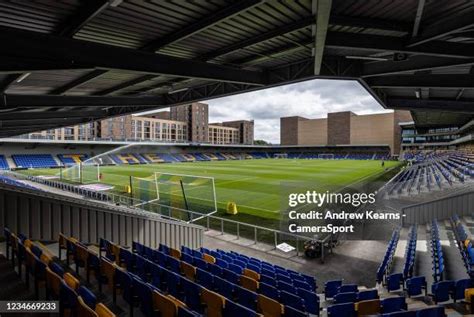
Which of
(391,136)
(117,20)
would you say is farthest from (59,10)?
(391,136)

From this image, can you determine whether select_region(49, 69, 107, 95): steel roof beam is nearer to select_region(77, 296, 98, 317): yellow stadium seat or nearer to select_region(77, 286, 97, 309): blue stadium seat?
select_region(77, 286, 97, 309): blue stadium seat

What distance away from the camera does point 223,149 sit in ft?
278

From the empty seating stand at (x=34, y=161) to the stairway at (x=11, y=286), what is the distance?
47792mm

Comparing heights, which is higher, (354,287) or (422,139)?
(422,139)

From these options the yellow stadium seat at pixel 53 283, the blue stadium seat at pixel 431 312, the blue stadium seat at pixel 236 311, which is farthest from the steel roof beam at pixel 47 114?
the blue stadium seat at pixel 431 312

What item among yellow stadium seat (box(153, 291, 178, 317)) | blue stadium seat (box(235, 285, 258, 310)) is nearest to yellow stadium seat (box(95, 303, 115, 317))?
yellow stadium seat (box(153, 291, 178, 317))

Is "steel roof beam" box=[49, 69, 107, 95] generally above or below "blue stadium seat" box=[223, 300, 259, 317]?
above

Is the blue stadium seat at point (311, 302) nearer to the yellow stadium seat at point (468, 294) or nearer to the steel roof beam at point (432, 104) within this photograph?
the yellow stadium seat at point (468, 294)

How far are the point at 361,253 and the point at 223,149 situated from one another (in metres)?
75.3

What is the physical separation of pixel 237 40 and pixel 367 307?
20.1 feet

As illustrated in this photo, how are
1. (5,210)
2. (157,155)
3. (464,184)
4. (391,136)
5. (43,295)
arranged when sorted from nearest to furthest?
(43,295) < (5,210) < (464,184) < (157,155) < (391,136)

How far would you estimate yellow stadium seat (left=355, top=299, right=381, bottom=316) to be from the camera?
16.5 feet

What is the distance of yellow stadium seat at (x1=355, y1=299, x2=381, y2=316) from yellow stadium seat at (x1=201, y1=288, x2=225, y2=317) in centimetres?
256

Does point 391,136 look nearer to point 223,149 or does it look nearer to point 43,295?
point 223,149
